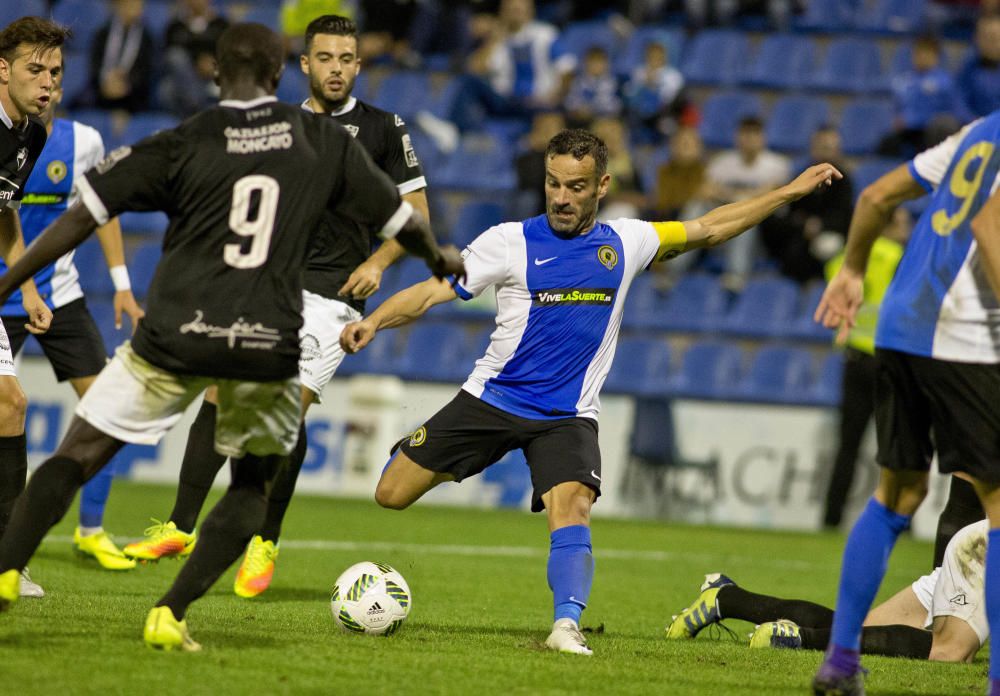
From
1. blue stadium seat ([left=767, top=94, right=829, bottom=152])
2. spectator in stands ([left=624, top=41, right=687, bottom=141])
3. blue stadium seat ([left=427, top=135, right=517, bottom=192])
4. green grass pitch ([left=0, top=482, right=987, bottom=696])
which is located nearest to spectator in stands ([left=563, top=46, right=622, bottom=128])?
spectator in stands ([left=624, top=41, right=687, bottom=141])

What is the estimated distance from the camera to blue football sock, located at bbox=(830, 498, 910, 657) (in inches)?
193

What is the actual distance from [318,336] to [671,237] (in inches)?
73.6

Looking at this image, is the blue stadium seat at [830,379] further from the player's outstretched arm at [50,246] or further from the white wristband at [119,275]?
the player's outstretched arm at [50,246]

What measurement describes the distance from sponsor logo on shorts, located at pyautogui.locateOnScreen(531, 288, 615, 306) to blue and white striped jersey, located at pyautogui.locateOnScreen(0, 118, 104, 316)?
309 cm

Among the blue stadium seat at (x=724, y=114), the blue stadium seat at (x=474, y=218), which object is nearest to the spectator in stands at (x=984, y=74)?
the blue stadium seat at (x=724, y=114)

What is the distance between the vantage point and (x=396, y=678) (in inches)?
195

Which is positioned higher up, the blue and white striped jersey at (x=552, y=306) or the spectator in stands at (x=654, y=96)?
the spectator in stands at (x=654, y=96)

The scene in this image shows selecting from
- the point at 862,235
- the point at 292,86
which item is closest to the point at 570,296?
the point at 862,235

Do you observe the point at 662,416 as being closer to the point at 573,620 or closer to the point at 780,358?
the point at 780,358

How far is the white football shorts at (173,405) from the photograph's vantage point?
507 cm

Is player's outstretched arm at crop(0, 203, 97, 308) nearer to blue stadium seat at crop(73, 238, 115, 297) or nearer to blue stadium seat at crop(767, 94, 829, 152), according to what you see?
blue stadium seat at crop(73, 238, 115, 297)

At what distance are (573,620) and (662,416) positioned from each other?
808cm

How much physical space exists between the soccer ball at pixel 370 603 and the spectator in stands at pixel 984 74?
11.3 m

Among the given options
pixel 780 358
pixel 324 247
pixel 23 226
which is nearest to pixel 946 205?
pixel 324 247
